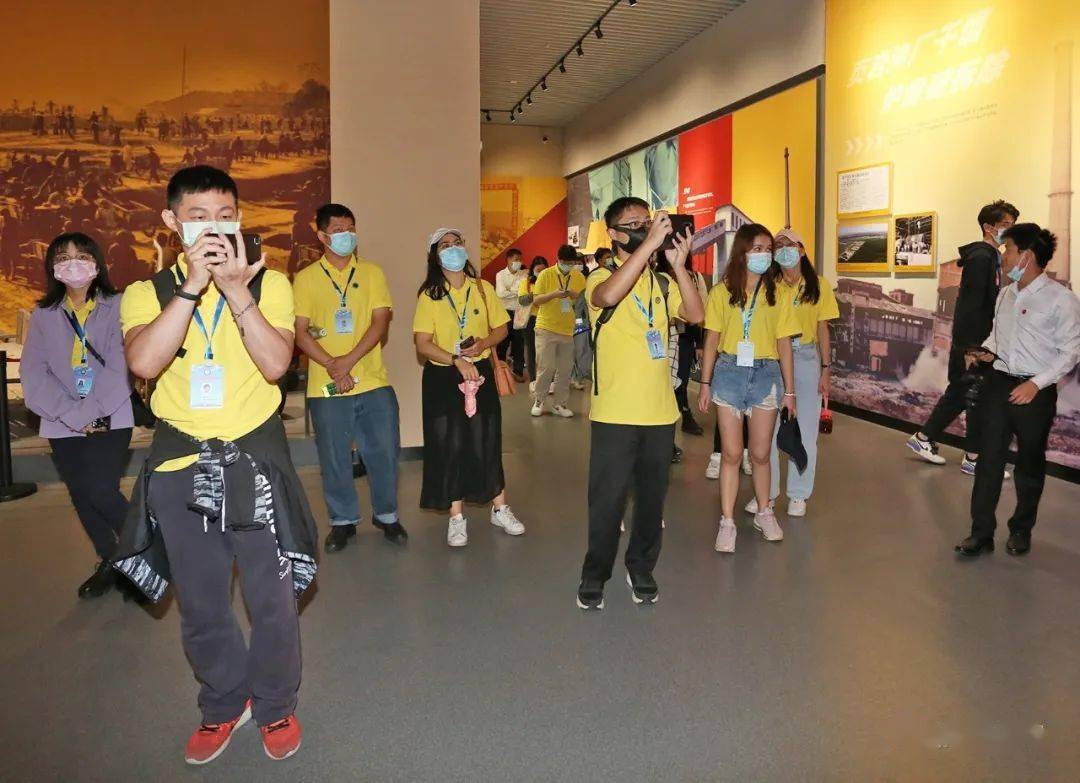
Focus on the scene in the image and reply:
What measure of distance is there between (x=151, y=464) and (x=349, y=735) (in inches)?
41.2

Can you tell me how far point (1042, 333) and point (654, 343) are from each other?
209cm

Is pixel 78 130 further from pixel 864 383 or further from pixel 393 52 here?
pixel 864 383

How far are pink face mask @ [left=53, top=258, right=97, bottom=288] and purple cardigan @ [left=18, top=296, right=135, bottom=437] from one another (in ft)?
0.41

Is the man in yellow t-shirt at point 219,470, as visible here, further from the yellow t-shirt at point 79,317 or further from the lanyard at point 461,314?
the lanyard at point 461,314

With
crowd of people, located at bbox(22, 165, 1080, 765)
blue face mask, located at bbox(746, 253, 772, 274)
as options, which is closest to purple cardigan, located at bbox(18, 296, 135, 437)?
crowd of people, located at bbox(22, 165, 1080, 765)

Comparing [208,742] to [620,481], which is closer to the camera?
[208,742]

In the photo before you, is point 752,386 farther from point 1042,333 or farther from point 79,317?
point 79,317

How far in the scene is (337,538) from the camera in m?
4.61

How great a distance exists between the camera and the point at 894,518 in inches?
199

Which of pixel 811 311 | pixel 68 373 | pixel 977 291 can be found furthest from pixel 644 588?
pixel 977 291

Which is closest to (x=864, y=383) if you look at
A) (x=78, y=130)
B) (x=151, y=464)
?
(x=151, y=464)

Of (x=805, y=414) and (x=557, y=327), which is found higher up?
(x=557, y=327)

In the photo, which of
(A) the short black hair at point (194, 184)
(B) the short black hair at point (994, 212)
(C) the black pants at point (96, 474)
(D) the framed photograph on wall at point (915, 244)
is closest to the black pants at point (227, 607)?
(A) the short black hair at point (194, 184)

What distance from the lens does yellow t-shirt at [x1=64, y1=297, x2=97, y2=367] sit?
381 centimetres
